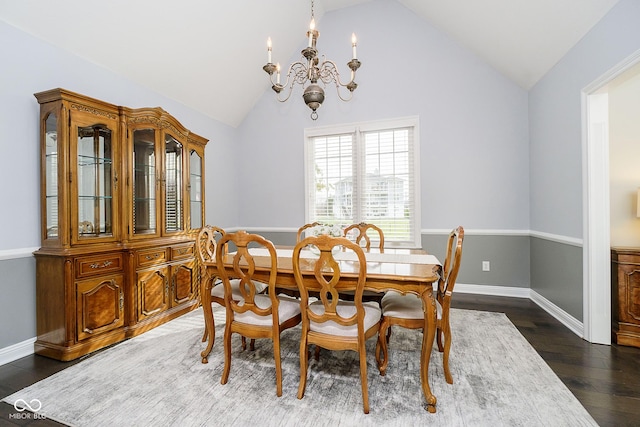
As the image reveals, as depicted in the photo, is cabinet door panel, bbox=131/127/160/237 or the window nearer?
cabinet door panel, bbox=131/127/160/237

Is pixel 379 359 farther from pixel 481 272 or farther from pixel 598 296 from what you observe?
pixel 481 272

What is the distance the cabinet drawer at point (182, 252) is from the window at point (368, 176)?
6.12ft

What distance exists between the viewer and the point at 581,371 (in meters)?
2.07

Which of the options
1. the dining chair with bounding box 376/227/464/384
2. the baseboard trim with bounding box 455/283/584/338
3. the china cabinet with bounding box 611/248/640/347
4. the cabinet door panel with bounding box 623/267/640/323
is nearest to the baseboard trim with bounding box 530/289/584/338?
the baseboard trim with bounding box 455/283/584/338

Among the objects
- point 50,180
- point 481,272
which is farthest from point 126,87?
point 481,272

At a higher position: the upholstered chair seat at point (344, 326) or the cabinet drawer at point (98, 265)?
the cabinet drawer at point (98, 265)

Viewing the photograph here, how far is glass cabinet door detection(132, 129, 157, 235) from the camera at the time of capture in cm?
288

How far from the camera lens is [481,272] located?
3.99 meters

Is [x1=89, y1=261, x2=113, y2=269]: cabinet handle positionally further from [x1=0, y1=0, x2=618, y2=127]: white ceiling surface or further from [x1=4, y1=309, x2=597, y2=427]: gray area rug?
[x1=0, y1=0, x2=618, y2=127]: white ceiling surface

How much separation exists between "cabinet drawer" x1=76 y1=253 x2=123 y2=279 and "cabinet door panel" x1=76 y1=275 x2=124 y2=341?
0.22ft

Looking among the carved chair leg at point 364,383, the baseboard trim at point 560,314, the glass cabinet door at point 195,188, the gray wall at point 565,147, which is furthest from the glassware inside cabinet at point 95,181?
the baseboard trim at point 560,314

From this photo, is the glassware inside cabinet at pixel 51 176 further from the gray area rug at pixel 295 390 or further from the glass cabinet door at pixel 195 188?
the glass cabinet door at pixel 195 188

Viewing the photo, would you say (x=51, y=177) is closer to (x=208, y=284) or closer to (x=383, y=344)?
(x=208, y=284)

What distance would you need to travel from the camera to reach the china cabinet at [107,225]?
2.33 m
